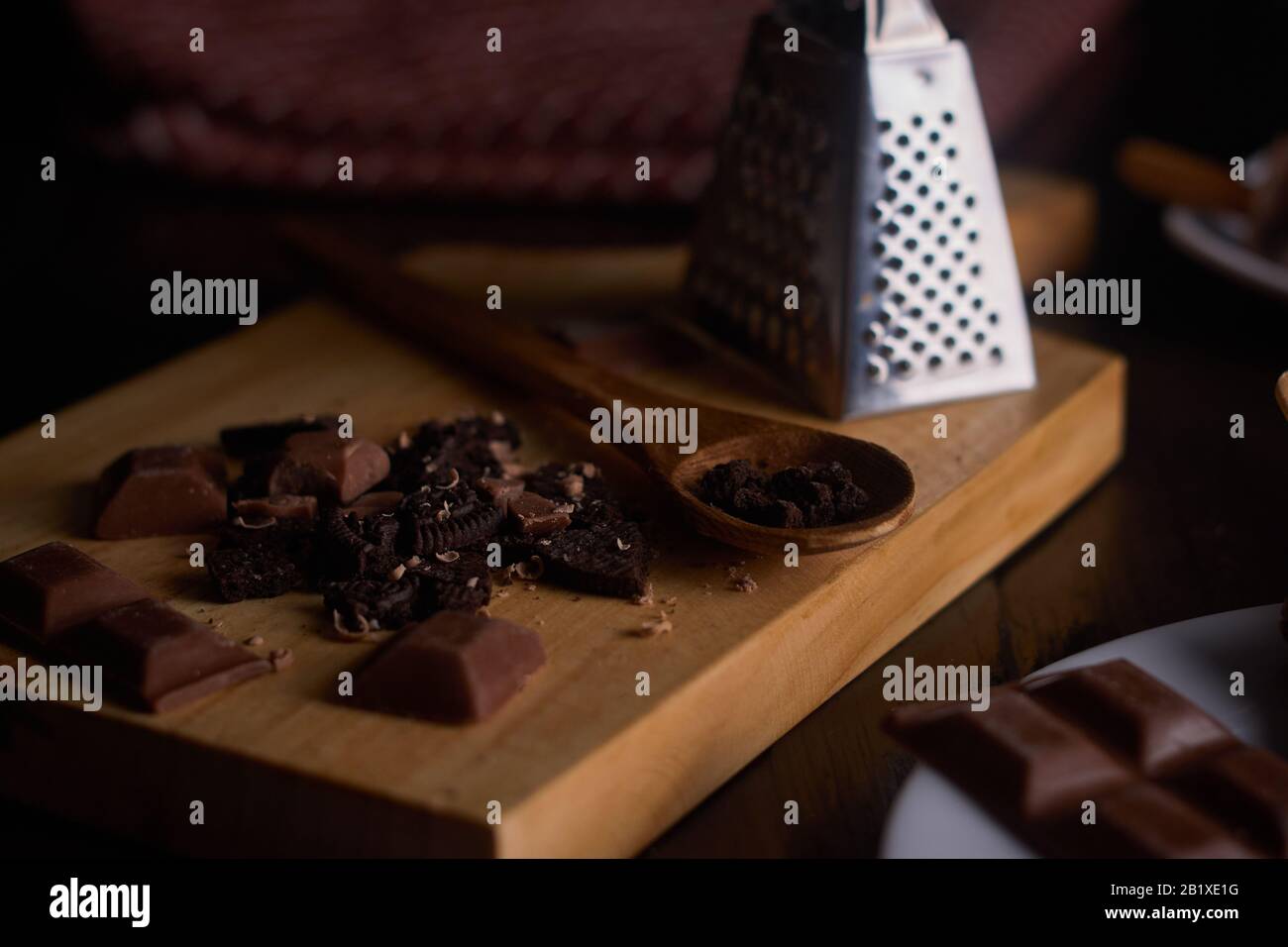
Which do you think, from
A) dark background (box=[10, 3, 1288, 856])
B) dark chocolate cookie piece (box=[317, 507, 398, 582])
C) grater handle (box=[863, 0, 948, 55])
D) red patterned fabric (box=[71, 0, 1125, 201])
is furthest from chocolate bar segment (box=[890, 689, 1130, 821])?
red patterned fabric (box=[71, 0, 1125, 201])

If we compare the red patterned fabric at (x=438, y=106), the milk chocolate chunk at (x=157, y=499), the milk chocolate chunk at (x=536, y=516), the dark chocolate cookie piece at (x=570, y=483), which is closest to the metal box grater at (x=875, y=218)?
the dark chocolate cookie piece at (x=570, y=483)

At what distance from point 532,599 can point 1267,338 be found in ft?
4.98

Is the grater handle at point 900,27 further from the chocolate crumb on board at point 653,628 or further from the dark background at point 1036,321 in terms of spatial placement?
the chocolate crumb on board at point 653,628

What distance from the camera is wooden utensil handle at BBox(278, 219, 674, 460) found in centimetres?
185

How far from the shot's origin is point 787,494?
1.56 meters

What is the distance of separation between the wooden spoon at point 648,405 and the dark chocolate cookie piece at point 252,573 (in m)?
0.43

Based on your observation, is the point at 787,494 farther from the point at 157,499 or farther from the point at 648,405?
the point at 157,499

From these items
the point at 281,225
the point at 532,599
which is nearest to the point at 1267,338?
the point at 532,599

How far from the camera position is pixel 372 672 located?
1.28 m

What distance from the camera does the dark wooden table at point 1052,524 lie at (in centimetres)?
135

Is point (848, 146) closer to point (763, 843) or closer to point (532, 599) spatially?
point (532, 599)

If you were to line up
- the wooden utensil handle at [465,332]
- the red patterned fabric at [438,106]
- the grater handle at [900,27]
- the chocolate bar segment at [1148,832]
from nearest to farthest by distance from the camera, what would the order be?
the chocolate bar segment at [1148,832] → the grater handle at [900,27] → the wooden utensil handle at [465,332] → the red patterned fabric at [438,106]

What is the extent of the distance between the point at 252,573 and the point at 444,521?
0.21 meters

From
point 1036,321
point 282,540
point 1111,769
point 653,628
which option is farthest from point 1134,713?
point 1036,321
